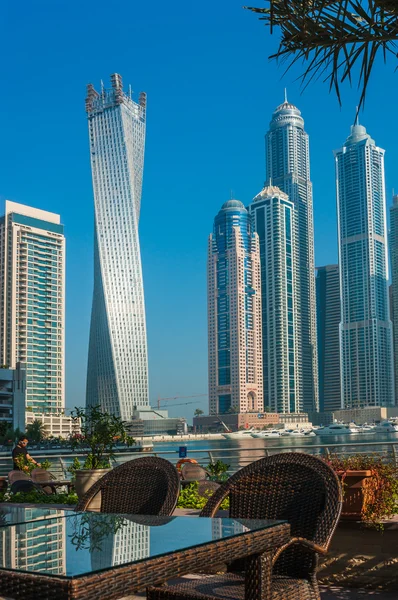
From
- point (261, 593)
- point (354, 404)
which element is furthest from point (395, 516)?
point (354, 404)

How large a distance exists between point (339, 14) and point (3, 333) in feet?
380

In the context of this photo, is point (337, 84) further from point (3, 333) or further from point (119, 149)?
point (3, 333)

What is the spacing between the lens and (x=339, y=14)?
3.37 m

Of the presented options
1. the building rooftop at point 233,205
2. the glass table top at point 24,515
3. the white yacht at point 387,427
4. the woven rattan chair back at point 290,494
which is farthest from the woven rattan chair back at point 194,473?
the building rooftop at point 233,205

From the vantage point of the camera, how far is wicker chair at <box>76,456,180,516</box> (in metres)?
3.60

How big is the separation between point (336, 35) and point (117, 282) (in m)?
80.7

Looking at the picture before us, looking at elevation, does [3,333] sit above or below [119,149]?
below

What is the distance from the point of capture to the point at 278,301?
153 metres

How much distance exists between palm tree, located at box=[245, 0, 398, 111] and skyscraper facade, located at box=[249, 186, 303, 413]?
450 ft

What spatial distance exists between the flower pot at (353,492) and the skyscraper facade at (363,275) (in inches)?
5292

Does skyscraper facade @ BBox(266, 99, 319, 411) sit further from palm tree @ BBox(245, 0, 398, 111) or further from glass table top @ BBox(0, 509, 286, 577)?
glass table top @ BBox(0, 509, 286, 577)

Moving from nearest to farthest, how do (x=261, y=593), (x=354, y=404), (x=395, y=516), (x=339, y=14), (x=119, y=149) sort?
(x=261, y=593) < (x=339, y=14) < (x=395, y=516) < (x=119, y=149) < (x=354, y=404)

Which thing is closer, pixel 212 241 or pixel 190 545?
pixel 190 545

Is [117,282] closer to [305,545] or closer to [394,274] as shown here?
[305,545]
